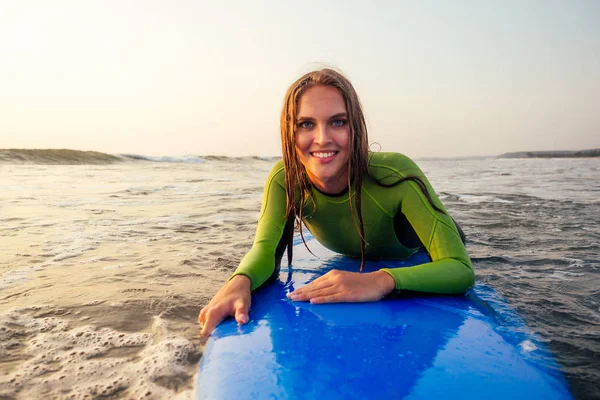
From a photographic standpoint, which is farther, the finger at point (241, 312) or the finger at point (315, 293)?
the finger at point (315, 293)

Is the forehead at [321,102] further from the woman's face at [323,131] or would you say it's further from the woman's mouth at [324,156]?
the woman's mouth at [324,156]

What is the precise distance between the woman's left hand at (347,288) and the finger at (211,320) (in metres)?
0.36

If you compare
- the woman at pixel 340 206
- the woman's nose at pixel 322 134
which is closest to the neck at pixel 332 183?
the woman at pixel 340 206

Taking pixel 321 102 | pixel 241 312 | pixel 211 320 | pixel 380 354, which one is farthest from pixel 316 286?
pixel 321 102

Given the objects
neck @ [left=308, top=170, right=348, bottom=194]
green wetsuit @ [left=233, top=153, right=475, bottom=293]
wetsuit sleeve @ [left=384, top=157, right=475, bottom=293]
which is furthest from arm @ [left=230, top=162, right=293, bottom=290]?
wetsuit sleeve @ [left=384, top=157, right=475, bottom=293]

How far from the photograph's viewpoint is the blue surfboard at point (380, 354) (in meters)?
1.29

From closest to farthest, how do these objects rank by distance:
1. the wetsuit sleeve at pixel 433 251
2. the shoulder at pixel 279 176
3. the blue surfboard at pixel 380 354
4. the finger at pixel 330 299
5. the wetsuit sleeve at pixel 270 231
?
the blue surfboard at pixel 380 354, the finger at pixel 330 299, the wetsuit sleeve at pixel 433 251, the wetsuit sleeve at pixel 270 231, the shoulder at pixel 279 176

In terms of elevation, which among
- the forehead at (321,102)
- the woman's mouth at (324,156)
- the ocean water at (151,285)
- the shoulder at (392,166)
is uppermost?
the forehead at (321,102)

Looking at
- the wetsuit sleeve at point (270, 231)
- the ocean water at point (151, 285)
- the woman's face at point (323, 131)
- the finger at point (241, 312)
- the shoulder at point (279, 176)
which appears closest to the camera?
the ocean water at point (151, 285)

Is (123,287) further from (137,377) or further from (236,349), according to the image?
(236,349)

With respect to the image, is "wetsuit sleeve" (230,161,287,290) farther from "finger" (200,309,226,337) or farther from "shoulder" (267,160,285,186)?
"finger" (200,309,226,337)

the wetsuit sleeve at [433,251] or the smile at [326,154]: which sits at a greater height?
the smile at [326,154]

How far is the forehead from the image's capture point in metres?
2.17

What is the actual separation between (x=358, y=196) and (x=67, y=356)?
5.23ft
